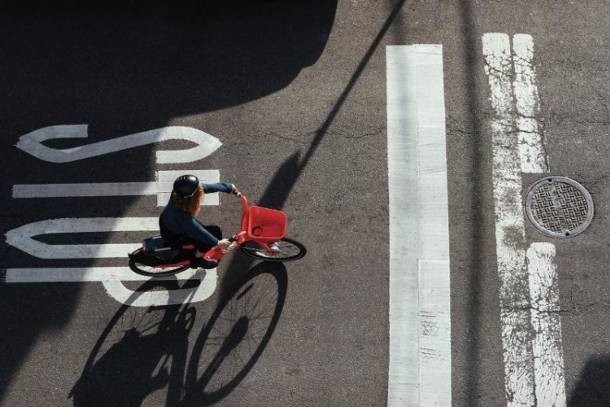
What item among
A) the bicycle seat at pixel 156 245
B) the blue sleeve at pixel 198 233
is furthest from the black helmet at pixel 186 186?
the bicycle seat at pixel 156 245

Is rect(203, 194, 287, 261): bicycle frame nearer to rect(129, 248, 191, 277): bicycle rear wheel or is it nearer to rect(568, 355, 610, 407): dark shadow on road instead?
rect(129, 248, 191, 277): bicycle rear wheel

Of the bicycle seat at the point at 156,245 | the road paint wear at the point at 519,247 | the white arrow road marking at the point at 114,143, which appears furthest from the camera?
the white arrow road marking at the point at 114,143

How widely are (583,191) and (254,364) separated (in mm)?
4900

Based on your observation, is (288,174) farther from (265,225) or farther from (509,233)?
(509,233)

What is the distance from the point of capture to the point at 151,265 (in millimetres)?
8211

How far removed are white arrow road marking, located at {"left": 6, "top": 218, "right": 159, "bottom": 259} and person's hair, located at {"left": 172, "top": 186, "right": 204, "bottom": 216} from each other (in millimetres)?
2001

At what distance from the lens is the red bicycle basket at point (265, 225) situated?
7.85m

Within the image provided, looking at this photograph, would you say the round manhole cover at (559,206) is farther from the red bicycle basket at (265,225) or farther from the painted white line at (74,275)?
the painted white line at (74,275)

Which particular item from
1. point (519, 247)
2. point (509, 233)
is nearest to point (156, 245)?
point (509, 233)

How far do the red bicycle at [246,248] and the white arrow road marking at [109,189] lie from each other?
3.09 ft

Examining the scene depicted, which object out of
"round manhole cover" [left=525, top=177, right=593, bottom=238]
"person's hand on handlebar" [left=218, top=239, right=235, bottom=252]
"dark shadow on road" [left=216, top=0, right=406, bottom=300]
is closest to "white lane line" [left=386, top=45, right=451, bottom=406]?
"dark shadow on road" [left=216, top=0, right=406, bottom=300]

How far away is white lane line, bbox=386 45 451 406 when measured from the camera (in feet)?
26.9

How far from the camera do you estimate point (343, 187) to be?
8875 mm

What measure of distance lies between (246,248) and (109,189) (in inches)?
82.8
